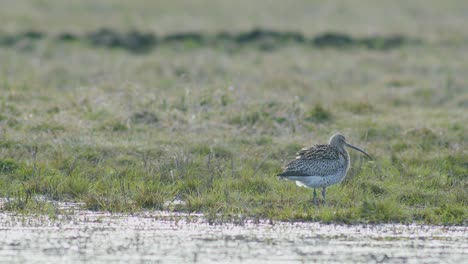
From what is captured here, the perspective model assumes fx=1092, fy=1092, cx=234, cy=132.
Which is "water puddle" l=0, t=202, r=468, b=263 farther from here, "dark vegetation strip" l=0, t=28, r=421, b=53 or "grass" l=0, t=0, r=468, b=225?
"dark vegetation strip" l=0, t=28, r=421, b=53

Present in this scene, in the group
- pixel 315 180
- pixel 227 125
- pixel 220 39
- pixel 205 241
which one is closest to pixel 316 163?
pixel 315 180

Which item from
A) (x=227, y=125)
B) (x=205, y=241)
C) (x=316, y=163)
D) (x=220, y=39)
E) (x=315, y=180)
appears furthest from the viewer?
(x=220, y=39)

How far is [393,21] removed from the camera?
34.7 metres

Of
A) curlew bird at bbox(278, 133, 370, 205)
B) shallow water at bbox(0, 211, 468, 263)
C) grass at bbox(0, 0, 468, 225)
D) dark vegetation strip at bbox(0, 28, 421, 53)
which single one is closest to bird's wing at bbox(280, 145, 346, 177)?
curlew bird at bbox(278, 133, 370, 205)

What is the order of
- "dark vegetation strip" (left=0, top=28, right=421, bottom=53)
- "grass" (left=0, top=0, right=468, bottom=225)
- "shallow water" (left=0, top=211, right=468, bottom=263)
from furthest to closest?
"dark vegetation strip" (left=0, top=28, right=421, bottom=53)
"grass" (left=0, top=0, right=468, bottom=225)
"shallow water" (left=0, top=211, right=468, bottom=263)

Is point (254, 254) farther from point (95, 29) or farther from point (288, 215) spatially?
point (95, 29)

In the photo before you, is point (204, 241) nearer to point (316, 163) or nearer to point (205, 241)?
point (205, 241)

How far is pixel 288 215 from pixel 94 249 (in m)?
2.48

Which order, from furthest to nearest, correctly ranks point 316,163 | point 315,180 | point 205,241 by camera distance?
point 316,163
point 315,180
point 205,241

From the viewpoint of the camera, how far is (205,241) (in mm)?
10641

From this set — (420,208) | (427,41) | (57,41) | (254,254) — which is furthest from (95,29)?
(254,254)

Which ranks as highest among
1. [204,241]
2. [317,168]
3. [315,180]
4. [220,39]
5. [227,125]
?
[220,39]

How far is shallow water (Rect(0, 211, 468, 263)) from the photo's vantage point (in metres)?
9.95

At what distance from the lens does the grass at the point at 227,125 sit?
41.1 ft
